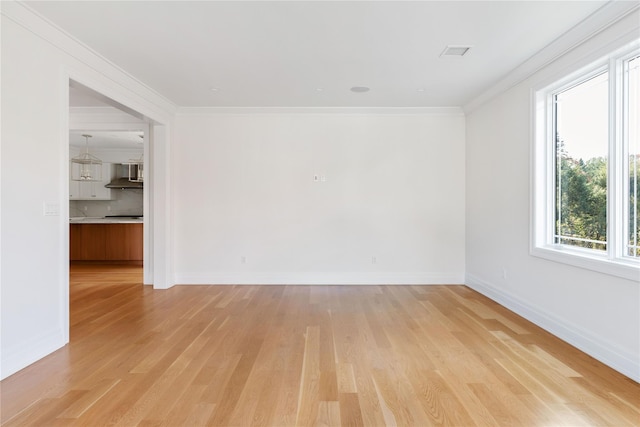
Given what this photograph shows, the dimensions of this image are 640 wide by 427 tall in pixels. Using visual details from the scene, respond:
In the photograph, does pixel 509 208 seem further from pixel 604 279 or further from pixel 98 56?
pixel 98 56

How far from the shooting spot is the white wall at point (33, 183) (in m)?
2.41

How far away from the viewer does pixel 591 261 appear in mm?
2762

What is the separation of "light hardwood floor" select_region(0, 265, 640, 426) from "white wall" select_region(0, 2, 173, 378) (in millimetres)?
300

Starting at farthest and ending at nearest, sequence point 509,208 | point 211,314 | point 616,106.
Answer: point 509,208 → point 211,314 → point 616,106

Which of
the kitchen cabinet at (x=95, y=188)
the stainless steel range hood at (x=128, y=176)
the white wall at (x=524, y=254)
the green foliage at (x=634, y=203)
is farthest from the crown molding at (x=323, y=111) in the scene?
the kitchen cabinet at (x=95, y=188)

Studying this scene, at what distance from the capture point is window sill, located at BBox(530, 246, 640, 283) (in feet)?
7.94

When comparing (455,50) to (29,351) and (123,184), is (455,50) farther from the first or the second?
(123,184)

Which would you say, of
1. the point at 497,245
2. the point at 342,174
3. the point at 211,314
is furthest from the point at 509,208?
the point at 211,314

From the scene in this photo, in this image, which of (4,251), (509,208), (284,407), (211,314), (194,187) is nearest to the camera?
(284,407)

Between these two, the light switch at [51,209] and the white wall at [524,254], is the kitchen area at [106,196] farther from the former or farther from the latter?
the white wall at [524,254]

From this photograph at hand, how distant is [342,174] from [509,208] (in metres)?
2.40

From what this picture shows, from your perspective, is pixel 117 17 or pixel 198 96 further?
pixel 198 96

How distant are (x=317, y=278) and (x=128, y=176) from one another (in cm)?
607

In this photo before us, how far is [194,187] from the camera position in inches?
207
